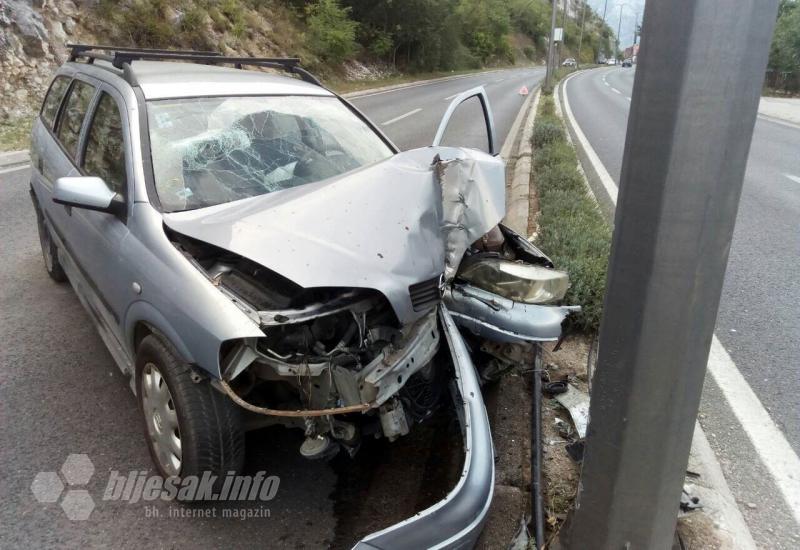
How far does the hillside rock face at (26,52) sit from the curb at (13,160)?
2929mm

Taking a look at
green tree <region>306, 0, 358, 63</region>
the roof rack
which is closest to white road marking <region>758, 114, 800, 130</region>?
the roof rack

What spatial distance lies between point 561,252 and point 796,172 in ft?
25.1

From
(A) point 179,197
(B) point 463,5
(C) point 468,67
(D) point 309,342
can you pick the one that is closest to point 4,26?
(A) point 179,197

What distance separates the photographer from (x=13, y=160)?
9352 millimetres

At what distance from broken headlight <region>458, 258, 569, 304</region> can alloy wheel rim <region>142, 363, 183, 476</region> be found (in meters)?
1.50

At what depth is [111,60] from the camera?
3824 millimetres

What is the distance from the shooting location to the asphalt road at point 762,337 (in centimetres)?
270

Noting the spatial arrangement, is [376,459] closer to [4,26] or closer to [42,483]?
[42,483]

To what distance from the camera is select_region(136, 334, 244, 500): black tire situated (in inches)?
93.3

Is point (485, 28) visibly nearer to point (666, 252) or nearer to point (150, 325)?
point (150, 325)

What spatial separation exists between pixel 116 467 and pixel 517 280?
6.92 ft

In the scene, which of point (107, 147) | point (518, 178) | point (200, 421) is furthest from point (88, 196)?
point (518, 178)

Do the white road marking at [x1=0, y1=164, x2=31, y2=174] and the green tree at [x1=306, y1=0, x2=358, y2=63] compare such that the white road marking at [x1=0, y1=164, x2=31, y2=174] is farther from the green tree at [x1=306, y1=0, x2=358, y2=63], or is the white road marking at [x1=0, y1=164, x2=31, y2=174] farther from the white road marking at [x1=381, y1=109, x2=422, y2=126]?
the green tree at [x1=306, y1=0, x2=358, y2=63]

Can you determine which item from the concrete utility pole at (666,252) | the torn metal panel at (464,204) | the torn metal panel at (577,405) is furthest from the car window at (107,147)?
the torn metal panel at (577,405)
